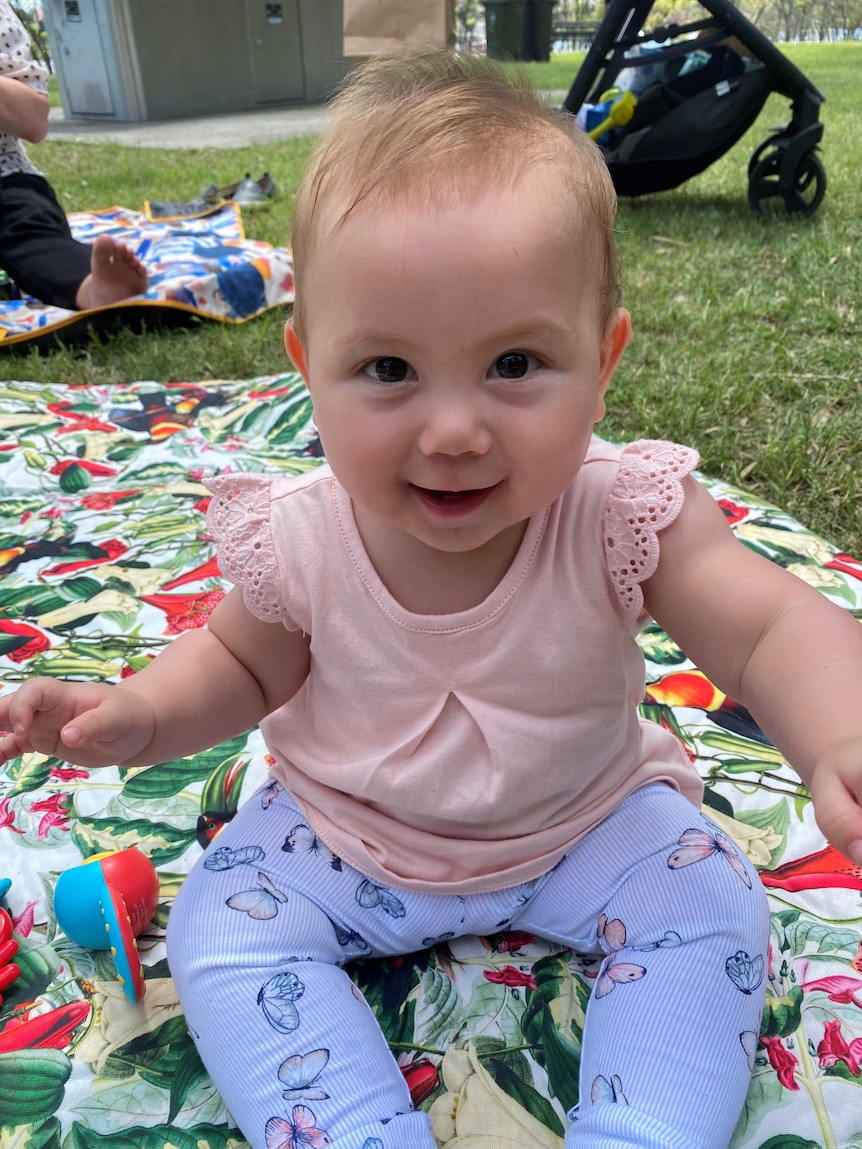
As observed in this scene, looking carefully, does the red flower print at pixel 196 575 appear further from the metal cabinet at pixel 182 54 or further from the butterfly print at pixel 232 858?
the metal cabinet at pixel 182 54

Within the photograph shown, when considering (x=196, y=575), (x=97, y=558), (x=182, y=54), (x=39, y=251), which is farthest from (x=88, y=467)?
(x=182, y=54)

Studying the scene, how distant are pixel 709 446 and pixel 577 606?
1.51 m

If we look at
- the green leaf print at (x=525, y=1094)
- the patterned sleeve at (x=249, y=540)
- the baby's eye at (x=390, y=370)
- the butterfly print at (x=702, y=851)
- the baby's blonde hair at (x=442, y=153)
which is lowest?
the green leaf print at (x=525, y=1094)

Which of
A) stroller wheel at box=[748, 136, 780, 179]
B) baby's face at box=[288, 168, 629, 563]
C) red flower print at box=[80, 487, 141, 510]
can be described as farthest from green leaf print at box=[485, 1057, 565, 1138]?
stroller wheel at box=[748, 136, 780, 179]

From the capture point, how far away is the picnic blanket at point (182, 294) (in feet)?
11.1

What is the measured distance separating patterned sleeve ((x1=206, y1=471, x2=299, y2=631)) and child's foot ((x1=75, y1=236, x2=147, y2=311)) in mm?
2498

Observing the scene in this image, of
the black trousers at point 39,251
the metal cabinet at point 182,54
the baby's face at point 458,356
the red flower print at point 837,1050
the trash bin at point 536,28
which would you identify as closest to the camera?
the baby's face at point 458,356

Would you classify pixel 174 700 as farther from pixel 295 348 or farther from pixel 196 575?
pixel 196 575

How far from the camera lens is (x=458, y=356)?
895mm

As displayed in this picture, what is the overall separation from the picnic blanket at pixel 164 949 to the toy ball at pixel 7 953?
2cm

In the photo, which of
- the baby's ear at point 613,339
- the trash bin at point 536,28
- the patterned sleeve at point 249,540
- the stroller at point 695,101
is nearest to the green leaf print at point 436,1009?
the patterned sleeve at point 249,540

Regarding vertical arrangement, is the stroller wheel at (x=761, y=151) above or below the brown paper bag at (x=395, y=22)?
below

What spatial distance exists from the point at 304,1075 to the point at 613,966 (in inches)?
13.1

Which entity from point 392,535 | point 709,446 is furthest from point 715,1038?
point 709,446
